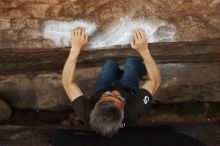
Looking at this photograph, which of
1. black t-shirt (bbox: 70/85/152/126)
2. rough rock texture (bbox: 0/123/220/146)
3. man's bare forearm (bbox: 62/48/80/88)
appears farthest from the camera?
rough rock texture (bbox: 0/123/220/146)

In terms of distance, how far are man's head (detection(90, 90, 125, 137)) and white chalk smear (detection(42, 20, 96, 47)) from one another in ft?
2.18

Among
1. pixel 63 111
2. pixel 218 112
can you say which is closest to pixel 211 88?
pixel 218 112

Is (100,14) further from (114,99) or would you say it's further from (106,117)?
(106,117)

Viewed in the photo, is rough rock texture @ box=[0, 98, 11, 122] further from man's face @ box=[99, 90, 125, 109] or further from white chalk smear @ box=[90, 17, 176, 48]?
man's face @ box=[99, 90, 125, 109]

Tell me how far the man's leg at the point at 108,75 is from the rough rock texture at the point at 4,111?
1.18 meters

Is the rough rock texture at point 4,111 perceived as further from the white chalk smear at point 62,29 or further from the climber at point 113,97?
the climber at point 113,97

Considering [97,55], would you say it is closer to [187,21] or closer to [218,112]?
[187,21]

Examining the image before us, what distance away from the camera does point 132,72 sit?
3.72 metres

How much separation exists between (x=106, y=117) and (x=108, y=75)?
708 mm

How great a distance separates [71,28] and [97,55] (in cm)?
48

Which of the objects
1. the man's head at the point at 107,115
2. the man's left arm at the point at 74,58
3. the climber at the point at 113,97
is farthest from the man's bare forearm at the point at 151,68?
the man's left arm at the point at 74,58

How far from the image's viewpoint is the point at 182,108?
15.4 feet

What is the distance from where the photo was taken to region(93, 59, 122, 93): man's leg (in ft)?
11.9

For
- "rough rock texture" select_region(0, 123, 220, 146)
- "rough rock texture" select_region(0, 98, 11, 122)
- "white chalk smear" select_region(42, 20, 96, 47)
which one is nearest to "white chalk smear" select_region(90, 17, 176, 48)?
"white chalk smear" select_region(42, 20, 96, 47)
